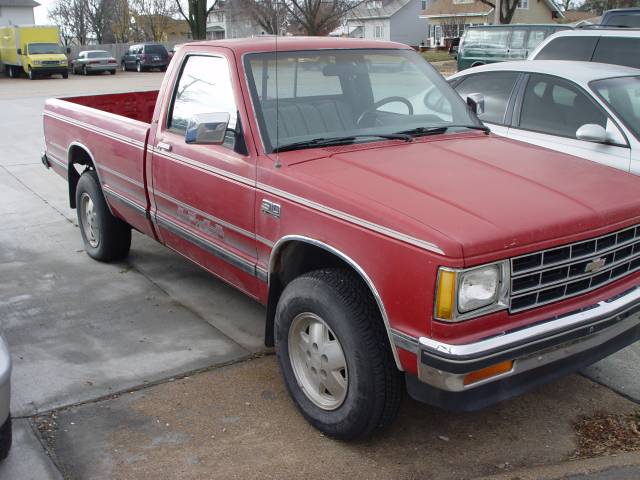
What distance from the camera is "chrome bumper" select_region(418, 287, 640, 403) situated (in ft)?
9.83

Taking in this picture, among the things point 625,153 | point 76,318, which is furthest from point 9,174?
point 625,153

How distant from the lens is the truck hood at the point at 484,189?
312cm

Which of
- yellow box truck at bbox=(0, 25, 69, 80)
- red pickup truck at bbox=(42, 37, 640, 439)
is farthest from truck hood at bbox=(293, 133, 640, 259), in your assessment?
yellow box truck at bbox=(0, 25, 69, 80)

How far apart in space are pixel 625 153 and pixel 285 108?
3.06 metres

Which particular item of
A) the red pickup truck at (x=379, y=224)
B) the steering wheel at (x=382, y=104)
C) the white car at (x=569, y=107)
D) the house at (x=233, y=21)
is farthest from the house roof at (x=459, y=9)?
the red pickup truck at (x=379, y=224)

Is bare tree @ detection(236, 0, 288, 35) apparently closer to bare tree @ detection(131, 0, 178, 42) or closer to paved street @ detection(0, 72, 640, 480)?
paved street @ detection(0, 72, 640, 480)

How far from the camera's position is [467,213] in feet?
10.5

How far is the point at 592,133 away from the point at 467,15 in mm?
57233

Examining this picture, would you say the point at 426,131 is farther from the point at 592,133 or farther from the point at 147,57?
the point at 147,57

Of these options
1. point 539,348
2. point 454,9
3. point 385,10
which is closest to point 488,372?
point 539,348

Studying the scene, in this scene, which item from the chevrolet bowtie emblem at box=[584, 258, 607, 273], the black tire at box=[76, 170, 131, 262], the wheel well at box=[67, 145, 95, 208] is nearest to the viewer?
the chevrolet bowtie emblem at box=[584, 258, 607, 273]

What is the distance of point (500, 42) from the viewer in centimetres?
1866

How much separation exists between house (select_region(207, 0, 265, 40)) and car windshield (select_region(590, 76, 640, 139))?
26139 mm

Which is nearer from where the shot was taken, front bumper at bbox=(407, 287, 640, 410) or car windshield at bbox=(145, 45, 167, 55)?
front bumper at bbox=(407, 287, 640, 410)
